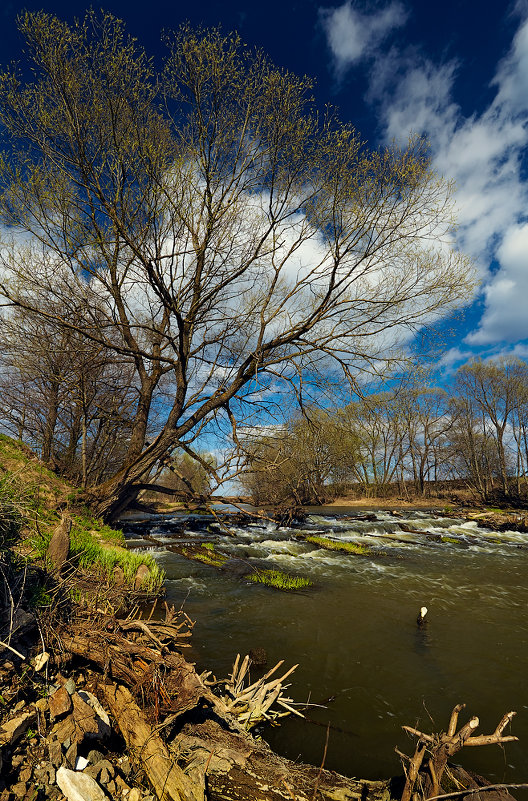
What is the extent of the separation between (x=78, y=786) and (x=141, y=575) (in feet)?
17.6

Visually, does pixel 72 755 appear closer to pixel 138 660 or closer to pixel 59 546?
pixel 138 660

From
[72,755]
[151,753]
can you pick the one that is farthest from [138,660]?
[72,755]

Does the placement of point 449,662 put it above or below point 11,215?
below

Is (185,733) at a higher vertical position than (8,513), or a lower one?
lower

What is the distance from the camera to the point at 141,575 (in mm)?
7293

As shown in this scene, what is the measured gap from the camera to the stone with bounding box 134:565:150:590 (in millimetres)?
7102

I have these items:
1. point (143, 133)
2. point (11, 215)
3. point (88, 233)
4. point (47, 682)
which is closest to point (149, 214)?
point (88, 233)

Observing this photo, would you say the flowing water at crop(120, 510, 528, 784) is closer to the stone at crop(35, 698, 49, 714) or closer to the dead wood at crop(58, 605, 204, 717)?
the dead wood at crop(58, 605, 204, 717)

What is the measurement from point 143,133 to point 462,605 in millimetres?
13244

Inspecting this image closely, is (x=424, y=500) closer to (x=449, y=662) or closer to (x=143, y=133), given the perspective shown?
(x=449, y=662)

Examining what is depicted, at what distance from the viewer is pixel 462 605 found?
8367mm

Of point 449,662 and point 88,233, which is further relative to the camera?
point 88,233

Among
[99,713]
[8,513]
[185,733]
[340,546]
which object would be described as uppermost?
[8,513]

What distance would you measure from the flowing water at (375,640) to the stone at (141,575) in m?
0.90
